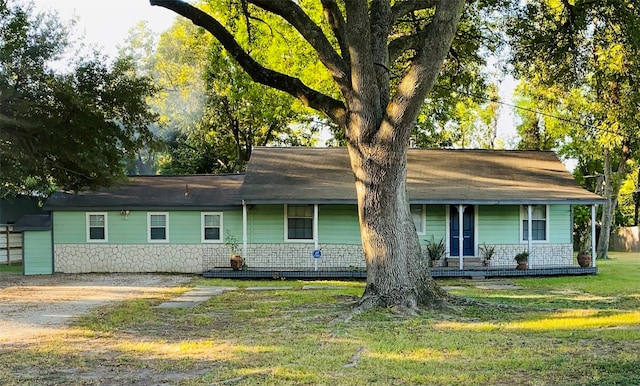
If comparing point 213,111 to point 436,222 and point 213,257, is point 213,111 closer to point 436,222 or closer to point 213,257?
point 213,257

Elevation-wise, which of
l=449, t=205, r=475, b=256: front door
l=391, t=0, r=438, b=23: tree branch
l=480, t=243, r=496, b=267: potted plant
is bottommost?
l=480, t=243, r=496, b=267: potted plant

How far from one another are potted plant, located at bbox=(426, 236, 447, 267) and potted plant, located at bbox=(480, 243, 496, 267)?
1.15 metres

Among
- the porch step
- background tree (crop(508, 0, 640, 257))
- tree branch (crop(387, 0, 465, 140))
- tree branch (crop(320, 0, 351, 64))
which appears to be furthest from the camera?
the porch step

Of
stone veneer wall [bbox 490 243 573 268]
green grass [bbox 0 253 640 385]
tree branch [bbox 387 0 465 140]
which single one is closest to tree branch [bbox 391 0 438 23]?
tree branch [bbox 387 0 465 140]

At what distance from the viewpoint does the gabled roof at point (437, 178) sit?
1905cm

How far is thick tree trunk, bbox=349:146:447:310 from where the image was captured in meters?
10.8

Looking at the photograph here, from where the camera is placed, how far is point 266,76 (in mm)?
11711

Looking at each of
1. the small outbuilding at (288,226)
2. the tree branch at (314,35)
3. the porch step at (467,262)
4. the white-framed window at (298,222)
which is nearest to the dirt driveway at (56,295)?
the small outbuilding at (288,226)

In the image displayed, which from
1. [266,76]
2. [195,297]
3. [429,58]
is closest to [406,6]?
[429,58]

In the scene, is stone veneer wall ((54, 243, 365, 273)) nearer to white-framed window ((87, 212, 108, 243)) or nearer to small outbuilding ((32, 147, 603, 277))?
small outbuilding ((32, 147, 603, 277))

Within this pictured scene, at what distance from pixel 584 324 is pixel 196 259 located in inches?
525

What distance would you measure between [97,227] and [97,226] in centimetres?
3

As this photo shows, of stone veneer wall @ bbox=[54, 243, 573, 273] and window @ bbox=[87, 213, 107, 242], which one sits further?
window @ bbox=[87, 213, 107, 242]

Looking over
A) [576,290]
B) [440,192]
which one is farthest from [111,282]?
[576,290]
